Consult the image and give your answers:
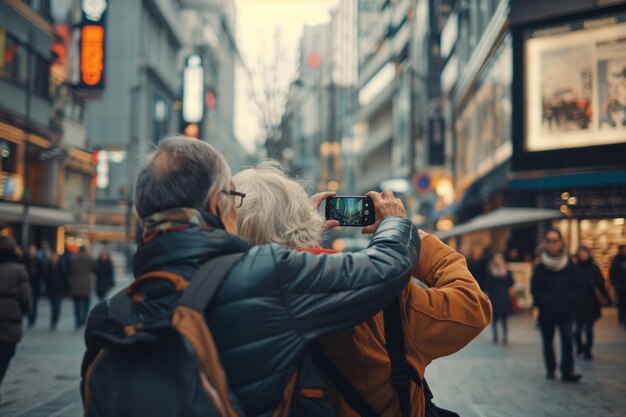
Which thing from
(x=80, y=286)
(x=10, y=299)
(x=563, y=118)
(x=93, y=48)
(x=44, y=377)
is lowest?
(x=44, y=377)

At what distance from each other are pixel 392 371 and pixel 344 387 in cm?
15

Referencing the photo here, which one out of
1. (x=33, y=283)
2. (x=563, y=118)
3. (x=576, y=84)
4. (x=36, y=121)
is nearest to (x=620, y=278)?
(x=563, y=118)

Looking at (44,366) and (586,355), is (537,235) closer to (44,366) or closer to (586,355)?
(586,355)

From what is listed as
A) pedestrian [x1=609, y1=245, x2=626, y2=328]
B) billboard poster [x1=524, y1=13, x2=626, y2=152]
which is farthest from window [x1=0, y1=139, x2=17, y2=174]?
pedestrian [x1=609, y1=245, x2=626, y2=328]

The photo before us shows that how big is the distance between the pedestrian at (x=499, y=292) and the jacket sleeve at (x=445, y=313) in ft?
38.3

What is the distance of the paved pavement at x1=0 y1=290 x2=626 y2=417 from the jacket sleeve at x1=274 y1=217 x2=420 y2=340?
17.6ft

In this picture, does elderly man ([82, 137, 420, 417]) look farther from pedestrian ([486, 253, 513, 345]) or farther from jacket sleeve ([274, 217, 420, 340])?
pedestrian ([486, 253, 513, 345])

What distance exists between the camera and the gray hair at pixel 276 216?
7.63ft

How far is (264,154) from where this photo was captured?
3972 cm

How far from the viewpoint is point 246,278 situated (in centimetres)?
184

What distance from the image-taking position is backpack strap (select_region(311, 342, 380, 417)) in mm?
2115

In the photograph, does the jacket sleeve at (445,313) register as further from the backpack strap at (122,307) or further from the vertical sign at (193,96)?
the vertical sign at (193,96)

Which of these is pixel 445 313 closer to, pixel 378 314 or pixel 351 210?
pixel 378 314

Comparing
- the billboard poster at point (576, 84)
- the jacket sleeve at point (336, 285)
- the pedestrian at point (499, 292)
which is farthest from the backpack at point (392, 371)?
the billboard poster at point (576, 84)
